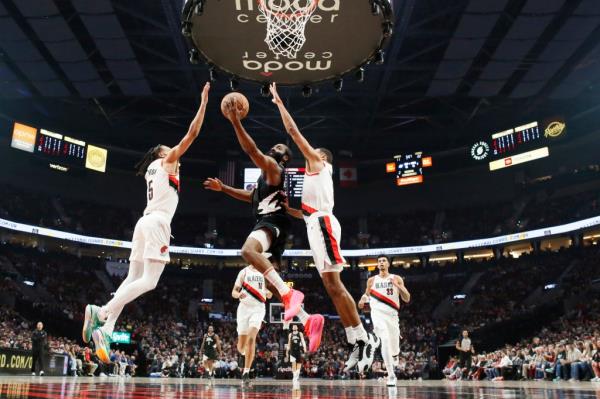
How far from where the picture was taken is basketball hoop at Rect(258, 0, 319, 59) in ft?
25.3

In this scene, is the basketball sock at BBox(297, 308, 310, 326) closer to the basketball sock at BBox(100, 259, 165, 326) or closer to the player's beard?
the basketball sock at BBox(100, 259, 165, 326)

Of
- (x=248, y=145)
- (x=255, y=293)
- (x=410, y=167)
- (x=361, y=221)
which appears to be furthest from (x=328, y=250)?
(x=361, y=221)

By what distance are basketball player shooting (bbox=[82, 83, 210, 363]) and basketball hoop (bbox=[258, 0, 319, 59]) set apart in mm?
2163

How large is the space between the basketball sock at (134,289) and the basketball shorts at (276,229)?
1.13 metres

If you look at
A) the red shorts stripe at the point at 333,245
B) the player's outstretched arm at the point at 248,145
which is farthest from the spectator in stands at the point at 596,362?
the player's outstretched arm at the point at 248,145

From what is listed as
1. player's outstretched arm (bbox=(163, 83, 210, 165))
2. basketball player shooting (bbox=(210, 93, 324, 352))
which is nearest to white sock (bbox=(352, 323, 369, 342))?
basketball player shooting (bbox=(210, 93, 324, 352))

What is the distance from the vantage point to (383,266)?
9.27 metres

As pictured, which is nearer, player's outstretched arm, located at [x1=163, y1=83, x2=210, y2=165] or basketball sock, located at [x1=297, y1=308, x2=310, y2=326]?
basketball sock, located at [x1=297, y1=308, x2=310, y2=326]

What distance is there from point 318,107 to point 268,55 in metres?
19.5

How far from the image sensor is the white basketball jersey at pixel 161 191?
6086 mm

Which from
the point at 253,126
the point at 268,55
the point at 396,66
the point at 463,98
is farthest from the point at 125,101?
the point at 268,55

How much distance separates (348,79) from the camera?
22984 mm

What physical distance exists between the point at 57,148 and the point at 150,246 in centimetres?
2325

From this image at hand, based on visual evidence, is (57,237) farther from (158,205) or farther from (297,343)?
(158,205)
